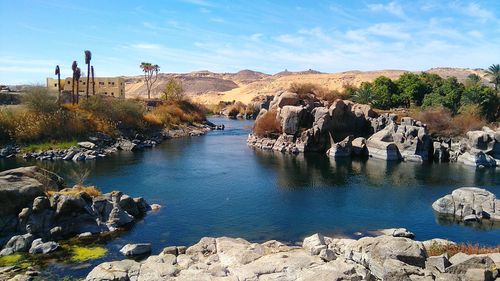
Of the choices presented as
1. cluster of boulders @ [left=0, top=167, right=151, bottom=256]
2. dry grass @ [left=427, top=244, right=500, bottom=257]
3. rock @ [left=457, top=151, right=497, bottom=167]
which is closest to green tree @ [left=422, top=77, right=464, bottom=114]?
rock @ [left=457, top=151, right=497, bottom=167]

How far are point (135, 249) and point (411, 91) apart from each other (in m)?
67.9

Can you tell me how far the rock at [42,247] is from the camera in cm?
2525

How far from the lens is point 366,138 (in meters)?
66.1

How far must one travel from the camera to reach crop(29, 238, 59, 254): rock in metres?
25.2

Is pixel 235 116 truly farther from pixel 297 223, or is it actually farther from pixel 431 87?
pixel 297 223

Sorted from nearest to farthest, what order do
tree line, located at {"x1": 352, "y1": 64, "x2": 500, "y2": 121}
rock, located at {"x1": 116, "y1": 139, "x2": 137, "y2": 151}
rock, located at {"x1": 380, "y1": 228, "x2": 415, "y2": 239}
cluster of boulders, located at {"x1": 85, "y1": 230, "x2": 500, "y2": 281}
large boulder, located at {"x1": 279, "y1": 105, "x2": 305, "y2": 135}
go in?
cluster of boulders, located at {"x1": 85, "y1": 230, "x2": 500, "y2": 281} < rock, located at {"x1": 380, "y1": 228, "x2": 415, "y2": 239} < rock, located at {"x1": 116, "y1": 139, "x2": 137, "y2": 151} < large boulder, located at {"x1": 279, "y1": 105, "x2": 305, "y2": 135} < tree line, located at {"x1": 352, "y1": 64, "x2": 500, "y2": 121}

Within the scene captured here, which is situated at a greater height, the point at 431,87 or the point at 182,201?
the point at 431,87

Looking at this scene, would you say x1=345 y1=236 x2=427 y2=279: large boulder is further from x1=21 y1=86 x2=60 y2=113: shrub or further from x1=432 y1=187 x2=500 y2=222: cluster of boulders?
x1=21 y1=86 x2=60 y2=113: shrub

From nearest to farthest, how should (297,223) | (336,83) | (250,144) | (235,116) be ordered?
1. (297,223)
2. (250,144)
3. (235,116)
4. (336,83)

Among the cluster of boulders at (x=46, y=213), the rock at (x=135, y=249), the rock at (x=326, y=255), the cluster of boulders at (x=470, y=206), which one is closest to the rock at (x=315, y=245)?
the rock at (x=326, y=255)

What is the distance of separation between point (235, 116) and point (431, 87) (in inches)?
2431

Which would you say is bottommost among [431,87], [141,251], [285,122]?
[141,251]

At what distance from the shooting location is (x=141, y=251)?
25.4 metres

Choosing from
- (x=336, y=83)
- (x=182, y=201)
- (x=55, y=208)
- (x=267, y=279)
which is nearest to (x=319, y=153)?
(x=182, y=201)
